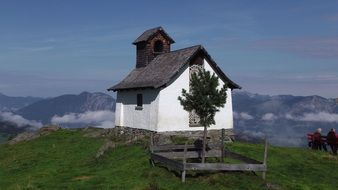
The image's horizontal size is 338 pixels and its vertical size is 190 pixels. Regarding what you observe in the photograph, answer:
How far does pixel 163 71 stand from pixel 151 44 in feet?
25.2

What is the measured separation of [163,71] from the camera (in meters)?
45.2

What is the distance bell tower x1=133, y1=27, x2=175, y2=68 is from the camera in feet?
170

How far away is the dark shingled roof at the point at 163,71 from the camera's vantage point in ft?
141

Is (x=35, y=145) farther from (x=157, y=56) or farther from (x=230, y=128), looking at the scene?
(x=230, y=128)

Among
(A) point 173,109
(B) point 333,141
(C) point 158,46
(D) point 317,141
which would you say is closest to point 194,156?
(A) point 173,109

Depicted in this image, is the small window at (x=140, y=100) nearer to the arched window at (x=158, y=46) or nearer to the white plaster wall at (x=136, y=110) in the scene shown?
the white plaster wall at (x=136, y=110)

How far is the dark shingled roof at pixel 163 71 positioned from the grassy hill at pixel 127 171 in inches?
269

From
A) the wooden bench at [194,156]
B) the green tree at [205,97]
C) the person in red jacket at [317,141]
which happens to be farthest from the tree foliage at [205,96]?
the person in red jacket at [317,141]

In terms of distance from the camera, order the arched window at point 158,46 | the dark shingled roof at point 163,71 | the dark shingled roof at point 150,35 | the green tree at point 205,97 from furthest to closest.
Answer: the arched window at point 158,46, the dark shingled roof at point 150,35, the dark shingled roof at point 163,71, the green tree at point 205,97

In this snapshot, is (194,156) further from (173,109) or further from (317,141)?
(317,141)

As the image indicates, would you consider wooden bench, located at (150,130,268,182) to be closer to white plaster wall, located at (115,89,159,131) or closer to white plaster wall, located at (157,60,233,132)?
white plaster wall, located at (157,60,233,132)

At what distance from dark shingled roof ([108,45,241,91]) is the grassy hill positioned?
6831 millimetres

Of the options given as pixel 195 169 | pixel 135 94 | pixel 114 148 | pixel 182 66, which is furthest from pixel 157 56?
pixel 195 169

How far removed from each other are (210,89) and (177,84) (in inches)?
557
